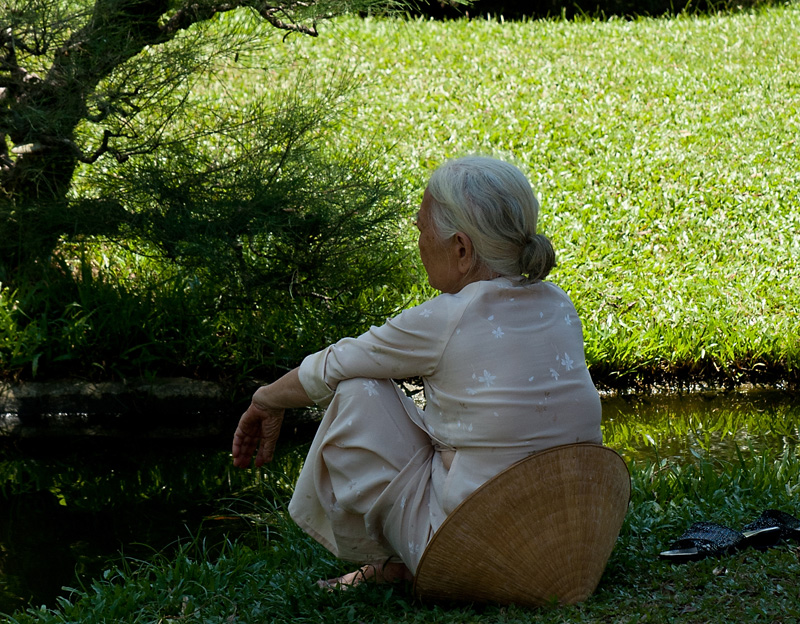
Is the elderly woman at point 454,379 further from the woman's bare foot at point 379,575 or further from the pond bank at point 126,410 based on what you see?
the pond bank at point 126,410

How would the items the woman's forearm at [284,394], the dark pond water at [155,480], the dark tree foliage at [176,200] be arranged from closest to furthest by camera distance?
the woman's forearm at [284,394] < the dark pond water at [155,480] < the dark tree foliage at [176,200]

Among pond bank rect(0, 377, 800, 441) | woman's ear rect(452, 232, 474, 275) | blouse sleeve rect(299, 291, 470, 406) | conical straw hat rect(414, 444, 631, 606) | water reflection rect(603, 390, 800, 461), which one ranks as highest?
woman's ear rect(452, 232, 474, 275)

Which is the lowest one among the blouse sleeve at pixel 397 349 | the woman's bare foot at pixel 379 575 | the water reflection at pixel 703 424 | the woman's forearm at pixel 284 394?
Answer: the water reflection at pixel 703 424

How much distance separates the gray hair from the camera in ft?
7.36

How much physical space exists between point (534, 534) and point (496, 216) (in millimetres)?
749

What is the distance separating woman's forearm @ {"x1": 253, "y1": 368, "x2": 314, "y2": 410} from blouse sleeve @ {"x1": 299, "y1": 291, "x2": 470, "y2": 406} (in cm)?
6

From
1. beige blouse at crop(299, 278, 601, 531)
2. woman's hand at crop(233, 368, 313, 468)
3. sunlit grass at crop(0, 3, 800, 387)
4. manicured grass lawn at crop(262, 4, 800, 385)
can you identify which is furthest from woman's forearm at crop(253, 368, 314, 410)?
manicured grass lawn at crop(262, 4, 800, 385)

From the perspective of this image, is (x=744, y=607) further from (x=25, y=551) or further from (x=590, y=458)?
(x=25, y=551)

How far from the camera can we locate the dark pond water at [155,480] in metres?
3.33

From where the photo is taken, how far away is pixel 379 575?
2.49 meters

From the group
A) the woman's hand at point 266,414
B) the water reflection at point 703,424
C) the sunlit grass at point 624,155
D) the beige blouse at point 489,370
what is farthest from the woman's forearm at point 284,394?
the sunlit grass at point 624,155

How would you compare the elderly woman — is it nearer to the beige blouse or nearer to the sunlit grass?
the beige blouse

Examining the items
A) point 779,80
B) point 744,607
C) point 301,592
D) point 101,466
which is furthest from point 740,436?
point 779,80

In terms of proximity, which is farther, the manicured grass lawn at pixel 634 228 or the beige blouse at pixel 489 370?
the manicured grass lawn at pixel 634 228
